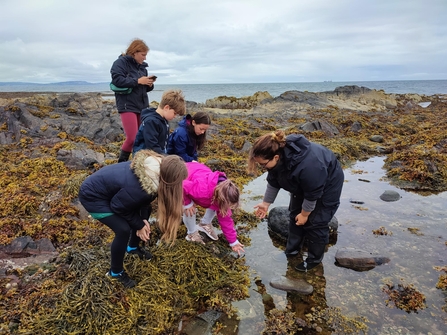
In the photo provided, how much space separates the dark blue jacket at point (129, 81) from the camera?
202 inches

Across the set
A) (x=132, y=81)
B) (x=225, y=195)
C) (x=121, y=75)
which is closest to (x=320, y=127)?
(x=132, y=81)

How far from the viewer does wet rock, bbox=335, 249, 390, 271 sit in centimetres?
434

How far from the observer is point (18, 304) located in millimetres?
3355

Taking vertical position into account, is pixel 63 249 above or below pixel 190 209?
below

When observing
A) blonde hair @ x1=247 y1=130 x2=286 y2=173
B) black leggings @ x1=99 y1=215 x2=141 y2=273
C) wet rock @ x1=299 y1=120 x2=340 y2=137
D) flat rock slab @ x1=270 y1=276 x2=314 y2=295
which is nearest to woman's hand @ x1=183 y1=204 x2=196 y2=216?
black leggings @ x1=99 y1=215 x2=141 y2=273

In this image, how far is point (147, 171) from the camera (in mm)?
3061

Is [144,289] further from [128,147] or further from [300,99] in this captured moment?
[300,99]

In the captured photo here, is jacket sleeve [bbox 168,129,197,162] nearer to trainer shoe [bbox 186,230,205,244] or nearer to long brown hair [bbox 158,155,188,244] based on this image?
trainer shoe [bbox 186,230,205,244]

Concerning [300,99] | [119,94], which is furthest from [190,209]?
[300,99]

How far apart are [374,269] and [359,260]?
22cm

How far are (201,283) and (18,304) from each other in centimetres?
201

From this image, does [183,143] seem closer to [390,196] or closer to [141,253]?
[141,253]

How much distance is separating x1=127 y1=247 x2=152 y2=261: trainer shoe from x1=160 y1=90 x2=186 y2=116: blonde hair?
1997mm

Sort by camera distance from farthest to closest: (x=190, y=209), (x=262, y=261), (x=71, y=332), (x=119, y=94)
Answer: (x=119, y=94) < (x=262, y=261) < (x=190, y=209) < (x=71, y=332)
